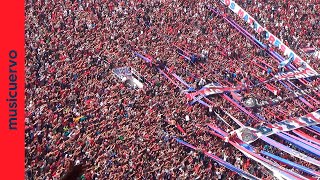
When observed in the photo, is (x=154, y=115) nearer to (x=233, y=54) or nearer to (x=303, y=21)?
(x=233, y=54)

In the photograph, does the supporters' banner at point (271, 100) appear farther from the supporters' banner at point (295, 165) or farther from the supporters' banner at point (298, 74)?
the supporters' banner at point (295, 165)

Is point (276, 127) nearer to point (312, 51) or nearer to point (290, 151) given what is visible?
point (290, 151)

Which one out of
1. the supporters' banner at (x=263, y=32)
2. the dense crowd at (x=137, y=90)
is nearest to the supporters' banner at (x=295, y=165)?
the dense crowd at (x=137, y=90)

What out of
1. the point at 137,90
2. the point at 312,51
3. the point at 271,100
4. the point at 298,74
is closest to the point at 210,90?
the point at 271,100

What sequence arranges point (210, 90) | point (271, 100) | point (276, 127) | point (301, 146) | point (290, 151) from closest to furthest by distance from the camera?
point (290, 151), point (301, 146), point (276, 127), point (210, 90), point (271, 100)

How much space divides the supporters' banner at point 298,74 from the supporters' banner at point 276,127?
3761 millimetres

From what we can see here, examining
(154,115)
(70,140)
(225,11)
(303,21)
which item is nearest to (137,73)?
(154,115)

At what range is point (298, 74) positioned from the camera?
1117 inches

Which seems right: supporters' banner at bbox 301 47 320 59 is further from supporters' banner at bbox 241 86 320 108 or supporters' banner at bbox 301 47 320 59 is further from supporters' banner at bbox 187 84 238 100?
supporters' banner at bbox 187 84 238 100

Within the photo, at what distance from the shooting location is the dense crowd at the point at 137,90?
16953mm

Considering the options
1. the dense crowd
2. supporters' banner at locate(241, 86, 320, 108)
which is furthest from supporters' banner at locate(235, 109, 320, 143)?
supporters' banner at locate(241, 86, 320, 108)

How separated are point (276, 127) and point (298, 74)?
7.08 m

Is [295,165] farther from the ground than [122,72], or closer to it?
closer to it

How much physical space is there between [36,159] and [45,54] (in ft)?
25.2
